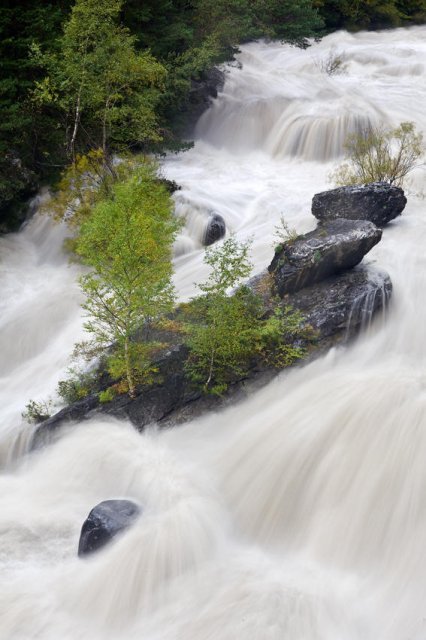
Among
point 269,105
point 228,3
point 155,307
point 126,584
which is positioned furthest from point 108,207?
point 228,3

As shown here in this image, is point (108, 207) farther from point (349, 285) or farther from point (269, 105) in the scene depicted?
point (269, 105)

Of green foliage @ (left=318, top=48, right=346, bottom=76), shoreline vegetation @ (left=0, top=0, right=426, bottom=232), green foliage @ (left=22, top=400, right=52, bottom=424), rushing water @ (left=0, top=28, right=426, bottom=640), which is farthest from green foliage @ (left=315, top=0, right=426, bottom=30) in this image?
green foliage @ (left=22, top=400, right=52, bottom=424)

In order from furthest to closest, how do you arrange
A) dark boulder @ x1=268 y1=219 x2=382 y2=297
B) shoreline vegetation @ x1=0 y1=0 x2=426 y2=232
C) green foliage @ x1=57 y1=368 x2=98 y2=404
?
shoreline vegetation @ x1=0 y1=0 x2=426 y2=232 → dark boulder @ x1=268 y1=219 x2=382 y2=297 → green foliage @ x1=57 y1=368 x2=98 y2=404

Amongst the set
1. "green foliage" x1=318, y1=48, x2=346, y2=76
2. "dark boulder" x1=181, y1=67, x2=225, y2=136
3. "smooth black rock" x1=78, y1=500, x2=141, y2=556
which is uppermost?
"dark boulder" x1=181, y1=67, x2=225, y2=136

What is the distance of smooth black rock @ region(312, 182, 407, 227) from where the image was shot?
16.3 m

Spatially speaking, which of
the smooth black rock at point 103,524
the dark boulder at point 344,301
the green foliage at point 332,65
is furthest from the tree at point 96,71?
the green foliage at point 332,65

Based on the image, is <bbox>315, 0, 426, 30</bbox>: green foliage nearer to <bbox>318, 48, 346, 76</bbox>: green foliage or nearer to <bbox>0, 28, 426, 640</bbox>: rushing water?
<bbox>318, 48, 346, 76</bbox>: green foliage

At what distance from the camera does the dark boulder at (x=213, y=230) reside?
19.2 meters

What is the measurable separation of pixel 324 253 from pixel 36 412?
22.2 ft

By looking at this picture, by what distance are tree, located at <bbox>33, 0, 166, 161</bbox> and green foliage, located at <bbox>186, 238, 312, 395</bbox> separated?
29.0ft

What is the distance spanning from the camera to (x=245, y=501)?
1016cm

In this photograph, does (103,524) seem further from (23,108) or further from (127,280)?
(23,108)

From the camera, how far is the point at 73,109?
20438 mm

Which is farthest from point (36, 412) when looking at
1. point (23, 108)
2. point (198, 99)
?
point (198, 99)
